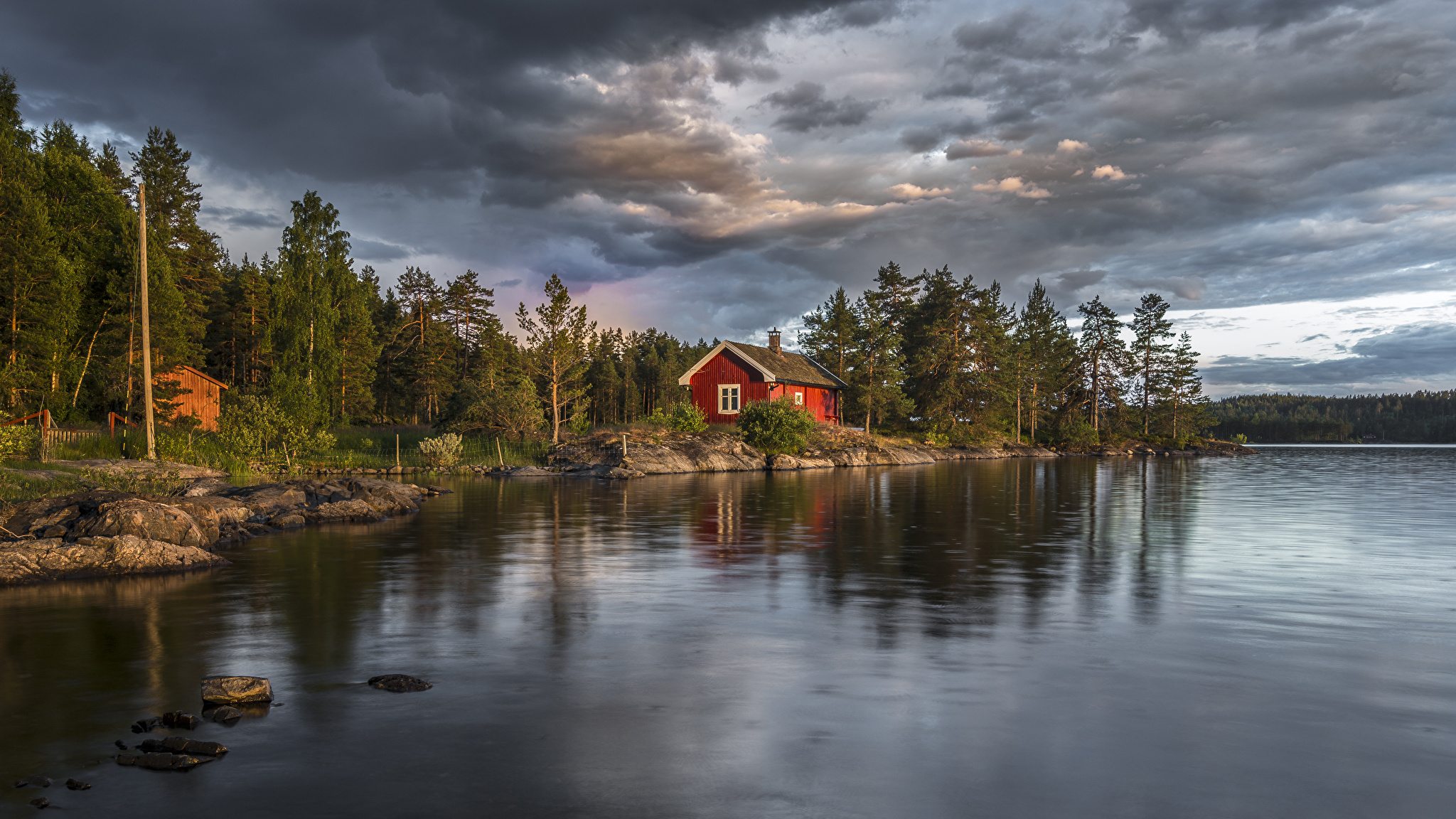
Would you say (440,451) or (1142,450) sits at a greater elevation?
(440,451)

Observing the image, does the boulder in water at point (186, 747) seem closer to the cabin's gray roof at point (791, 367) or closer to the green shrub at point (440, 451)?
the green shrub at point (440, 451)

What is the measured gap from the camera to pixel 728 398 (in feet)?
190

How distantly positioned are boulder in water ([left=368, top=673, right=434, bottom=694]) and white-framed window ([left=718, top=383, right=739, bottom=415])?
50.0 meters

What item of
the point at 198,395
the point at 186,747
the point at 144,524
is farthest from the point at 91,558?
the point at 198,395

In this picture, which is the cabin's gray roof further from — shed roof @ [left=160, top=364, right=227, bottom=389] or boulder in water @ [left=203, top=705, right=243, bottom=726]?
boulder in water @ [left=203, top=705, right=243, bottom=726]

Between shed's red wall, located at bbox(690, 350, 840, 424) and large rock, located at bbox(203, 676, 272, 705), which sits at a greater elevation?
shed's red wall, located at bbox(690, 350, 840, 424)

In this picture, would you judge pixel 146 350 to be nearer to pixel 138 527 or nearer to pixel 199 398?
pixel 138 527

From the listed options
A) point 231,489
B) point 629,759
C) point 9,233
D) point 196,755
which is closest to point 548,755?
point 629,759

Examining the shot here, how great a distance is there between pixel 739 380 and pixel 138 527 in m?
44.6

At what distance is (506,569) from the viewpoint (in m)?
14.0

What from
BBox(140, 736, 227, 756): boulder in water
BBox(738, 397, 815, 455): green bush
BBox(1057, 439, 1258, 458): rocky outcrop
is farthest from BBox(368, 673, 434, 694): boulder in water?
BBox(1057, 439, 1258, 458): rocky outcrop

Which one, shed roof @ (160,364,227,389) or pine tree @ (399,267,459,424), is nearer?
shed roof @ (160,364,227,389)

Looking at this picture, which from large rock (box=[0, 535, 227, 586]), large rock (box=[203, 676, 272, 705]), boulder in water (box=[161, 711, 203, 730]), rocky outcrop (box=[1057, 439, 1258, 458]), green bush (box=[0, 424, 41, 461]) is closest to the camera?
boulder in water (box=[161, 711, 203, 730])

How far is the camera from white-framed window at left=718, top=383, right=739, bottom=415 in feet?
189
